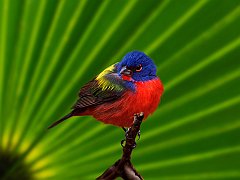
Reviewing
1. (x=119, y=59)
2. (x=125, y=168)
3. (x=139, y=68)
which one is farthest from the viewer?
(x=119, y=59)

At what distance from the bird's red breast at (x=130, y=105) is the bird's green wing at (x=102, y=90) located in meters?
0.01

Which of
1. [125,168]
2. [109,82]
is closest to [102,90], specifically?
[109,82]

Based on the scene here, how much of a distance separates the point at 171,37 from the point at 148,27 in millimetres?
45

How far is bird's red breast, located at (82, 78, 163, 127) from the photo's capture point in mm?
790

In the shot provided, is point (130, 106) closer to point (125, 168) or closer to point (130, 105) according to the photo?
point (130, 105)

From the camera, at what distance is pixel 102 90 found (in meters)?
0.85

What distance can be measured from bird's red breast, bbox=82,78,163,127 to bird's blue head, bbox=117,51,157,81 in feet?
0.05

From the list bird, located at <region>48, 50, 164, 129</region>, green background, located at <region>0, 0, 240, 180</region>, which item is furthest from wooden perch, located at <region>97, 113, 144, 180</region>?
green background, located at <region>0, 0, 240, 180</region>

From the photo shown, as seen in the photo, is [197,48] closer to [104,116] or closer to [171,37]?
[171,37]

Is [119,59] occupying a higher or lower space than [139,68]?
higher

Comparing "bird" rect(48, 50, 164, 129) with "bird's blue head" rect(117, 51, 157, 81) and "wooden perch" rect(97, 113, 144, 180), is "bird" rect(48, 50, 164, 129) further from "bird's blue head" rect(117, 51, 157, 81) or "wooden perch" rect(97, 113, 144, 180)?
"wooden perch" rect(97, 113, 144, 180)

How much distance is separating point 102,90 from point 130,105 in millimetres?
66

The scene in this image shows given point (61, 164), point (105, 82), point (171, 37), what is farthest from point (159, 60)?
point (61, 164)

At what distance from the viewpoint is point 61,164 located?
90 cm
